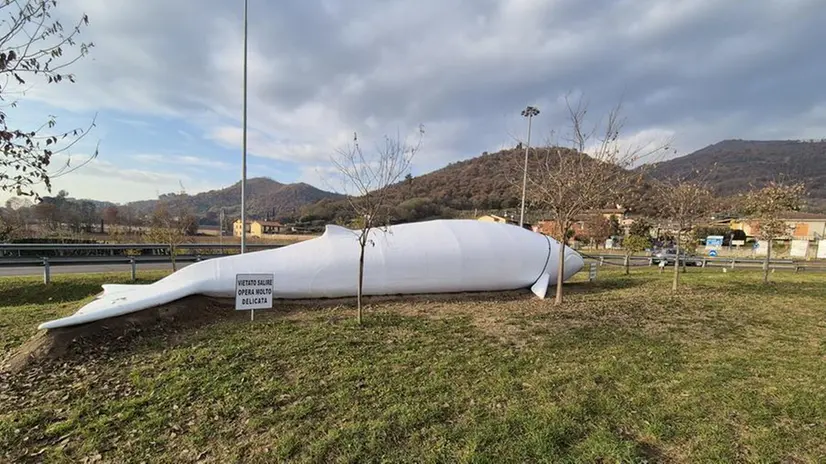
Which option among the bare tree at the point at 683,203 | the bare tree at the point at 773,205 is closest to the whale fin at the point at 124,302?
the bare tree at the point at 683,203

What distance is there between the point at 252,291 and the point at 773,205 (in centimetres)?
1576

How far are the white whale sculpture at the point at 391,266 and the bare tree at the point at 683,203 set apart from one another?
4414mm

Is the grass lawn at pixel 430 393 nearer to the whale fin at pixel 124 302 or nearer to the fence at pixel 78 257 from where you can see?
the whale fin at pixel 124 302

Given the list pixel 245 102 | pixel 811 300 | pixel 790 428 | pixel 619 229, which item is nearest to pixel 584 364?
pixel 790 428

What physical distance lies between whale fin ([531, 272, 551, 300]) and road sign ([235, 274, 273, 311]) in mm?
6850

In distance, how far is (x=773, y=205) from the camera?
12688mm

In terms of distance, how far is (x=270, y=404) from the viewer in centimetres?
423

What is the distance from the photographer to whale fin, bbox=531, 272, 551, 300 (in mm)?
10371

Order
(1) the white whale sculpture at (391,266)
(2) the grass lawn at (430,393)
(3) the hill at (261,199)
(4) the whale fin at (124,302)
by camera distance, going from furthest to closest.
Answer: (3) the hill at (261,199)
(1) the white whale sculpture at (391,266)
(4) the whale fin at (124,302)
(2) the grass lawn at (430,393)

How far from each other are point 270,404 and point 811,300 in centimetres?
1331

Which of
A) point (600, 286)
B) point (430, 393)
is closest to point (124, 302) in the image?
point (430, 393)

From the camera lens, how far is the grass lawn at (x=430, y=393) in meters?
3.47

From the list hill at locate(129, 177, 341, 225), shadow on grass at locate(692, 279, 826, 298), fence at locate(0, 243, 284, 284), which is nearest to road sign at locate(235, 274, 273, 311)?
fence at locate(0, 243, 284, 284)

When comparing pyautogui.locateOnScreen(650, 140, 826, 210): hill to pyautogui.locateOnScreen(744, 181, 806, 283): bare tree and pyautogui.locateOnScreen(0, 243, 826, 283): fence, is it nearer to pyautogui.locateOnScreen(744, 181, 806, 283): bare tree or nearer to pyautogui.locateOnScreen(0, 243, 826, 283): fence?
pyautogui.locateOnScreen(0, 243, 826, 283): fence
